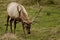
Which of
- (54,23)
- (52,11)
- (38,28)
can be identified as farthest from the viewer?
(52,11)

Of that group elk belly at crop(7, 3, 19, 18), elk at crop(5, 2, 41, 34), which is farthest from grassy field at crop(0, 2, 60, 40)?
elk belly at crop(7, 3, 19, 18)

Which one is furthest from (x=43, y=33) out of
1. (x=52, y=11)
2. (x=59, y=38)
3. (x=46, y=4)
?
(x=46, y=4)

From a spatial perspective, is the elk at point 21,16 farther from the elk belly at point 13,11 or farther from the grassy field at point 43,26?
the grassy field at point 43,26

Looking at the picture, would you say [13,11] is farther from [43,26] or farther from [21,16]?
[43,26]

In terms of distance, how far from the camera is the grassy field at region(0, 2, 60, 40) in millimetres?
11492

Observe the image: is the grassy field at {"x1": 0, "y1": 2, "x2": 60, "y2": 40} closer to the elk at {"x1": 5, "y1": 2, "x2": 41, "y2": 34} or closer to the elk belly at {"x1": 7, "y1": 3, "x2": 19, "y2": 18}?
the elk at {"x1": 5, "y1": 2, "x2": 41, "y2": 34}

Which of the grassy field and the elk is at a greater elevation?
the elk

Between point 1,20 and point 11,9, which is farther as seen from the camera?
point 1,20

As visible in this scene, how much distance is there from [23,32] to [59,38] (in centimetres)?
177

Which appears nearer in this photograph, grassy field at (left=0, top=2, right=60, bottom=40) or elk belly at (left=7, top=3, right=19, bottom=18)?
grassy field at (left=0, top=2, right=60, bottom=40)

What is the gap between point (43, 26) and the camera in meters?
13.6

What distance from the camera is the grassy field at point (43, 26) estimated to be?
11492 millimetres

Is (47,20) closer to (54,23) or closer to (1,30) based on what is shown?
(54,23)

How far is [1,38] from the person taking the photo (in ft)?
35.6
